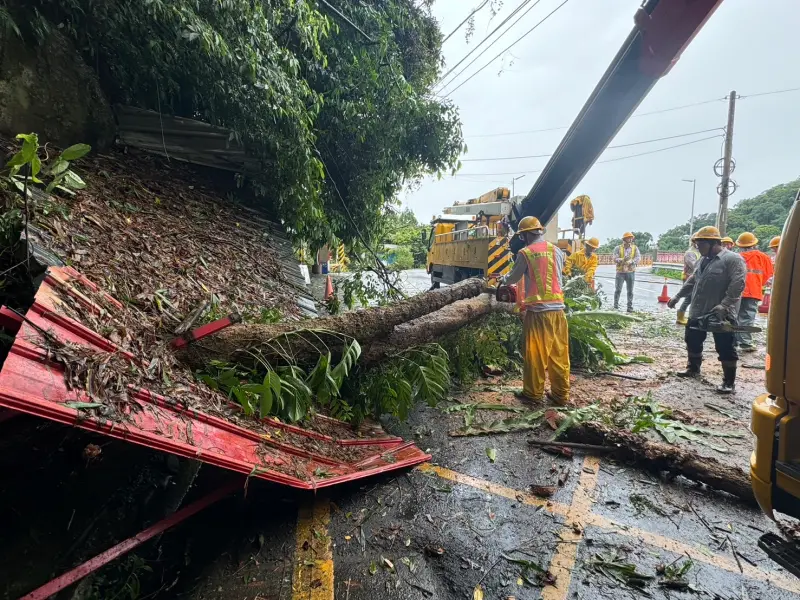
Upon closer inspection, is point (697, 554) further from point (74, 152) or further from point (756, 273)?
point (756, 273)

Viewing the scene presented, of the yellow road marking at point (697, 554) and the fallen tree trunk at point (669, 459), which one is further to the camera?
the fallen tree trunk at point (669, 459)

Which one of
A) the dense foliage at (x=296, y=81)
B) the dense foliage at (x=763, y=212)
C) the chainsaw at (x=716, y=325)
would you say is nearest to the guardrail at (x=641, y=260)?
the dense foliage at (x=763, y=212)

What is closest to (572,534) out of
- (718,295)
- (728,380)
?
(728,380)

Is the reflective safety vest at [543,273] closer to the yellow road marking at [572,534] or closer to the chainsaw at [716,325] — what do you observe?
the yellow road marking at [572,534]

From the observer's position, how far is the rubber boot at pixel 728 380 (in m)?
4.51

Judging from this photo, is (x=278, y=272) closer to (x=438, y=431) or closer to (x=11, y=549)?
(x=438, y=431)

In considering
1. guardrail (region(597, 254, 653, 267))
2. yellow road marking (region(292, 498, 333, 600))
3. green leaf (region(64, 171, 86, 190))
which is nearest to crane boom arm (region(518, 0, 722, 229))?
yellow road marking (region(292, 498, 333, 600))

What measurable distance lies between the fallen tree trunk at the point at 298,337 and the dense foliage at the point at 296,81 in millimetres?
2605

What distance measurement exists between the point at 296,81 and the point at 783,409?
5054mm

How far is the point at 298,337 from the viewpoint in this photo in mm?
2744

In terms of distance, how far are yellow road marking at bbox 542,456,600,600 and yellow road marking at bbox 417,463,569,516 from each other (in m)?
0.09

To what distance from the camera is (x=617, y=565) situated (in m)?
1.95

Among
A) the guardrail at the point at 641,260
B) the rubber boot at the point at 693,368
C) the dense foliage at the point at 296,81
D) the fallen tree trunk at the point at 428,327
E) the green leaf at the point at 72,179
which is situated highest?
the dense foliage at the point at 296,81

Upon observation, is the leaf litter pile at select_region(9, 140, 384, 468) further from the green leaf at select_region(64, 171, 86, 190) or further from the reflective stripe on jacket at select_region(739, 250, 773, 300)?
the reflective stripe on jacket at select_region(739, 250, 773, 300)
